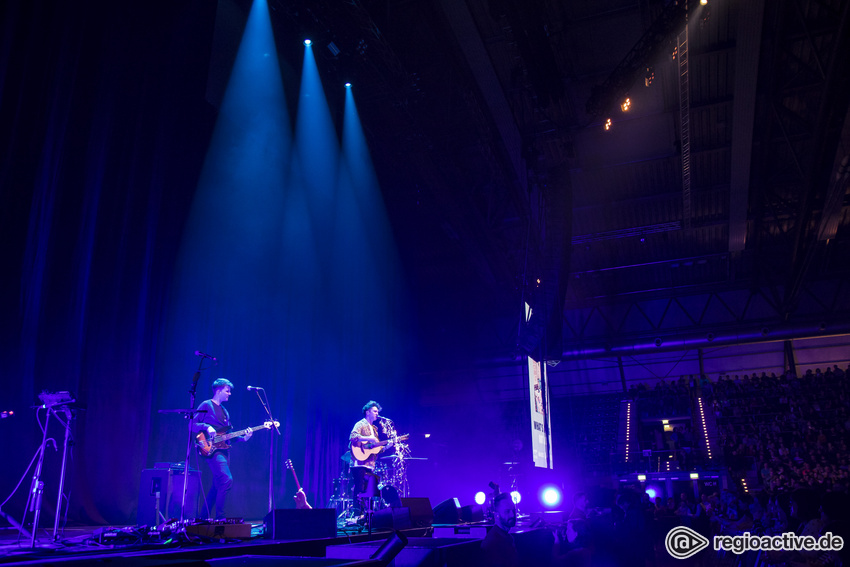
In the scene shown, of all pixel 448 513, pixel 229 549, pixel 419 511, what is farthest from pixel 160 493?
pixel 448 513

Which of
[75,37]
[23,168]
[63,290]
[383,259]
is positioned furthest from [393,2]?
[383,259]

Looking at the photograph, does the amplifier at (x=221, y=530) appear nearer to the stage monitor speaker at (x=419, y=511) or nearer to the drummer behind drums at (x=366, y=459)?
the stage monitor speaker at (x=419, y=511)

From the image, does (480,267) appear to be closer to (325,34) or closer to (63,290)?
(325,34)

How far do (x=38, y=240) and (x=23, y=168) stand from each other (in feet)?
2.24

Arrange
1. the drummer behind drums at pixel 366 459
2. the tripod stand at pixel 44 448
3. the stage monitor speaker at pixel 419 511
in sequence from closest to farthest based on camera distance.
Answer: the tripod stand at pixel 44 448 → the stage monitor speaker at pixel 419 511 → the drummer behind drums at pixel 366 459

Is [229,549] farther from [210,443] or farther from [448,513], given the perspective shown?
[448,513]

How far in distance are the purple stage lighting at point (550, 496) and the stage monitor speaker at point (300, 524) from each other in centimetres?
635

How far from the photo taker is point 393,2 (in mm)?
7965

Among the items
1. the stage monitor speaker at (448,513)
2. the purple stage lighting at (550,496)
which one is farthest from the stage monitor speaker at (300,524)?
the purple stage lighting at (550,496)

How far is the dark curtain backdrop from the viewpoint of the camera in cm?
524

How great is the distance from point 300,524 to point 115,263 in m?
3.83

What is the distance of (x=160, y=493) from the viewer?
5555 mm

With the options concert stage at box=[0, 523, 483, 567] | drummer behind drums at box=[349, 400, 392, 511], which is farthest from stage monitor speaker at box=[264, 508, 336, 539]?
drummer behind drums at box=[349, 400, 392, 511]

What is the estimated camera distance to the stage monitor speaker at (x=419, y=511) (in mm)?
6617
